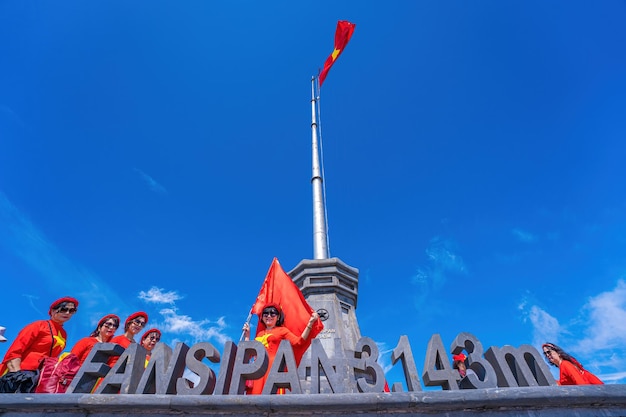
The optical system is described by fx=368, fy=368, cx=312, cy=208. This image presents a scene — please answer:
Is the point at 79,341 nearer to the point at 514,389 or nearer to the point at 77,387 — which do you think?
the point at 77,387

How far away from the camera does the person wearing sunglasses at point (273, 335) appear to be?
732 cm

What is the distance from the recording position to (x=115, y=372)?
5992mm

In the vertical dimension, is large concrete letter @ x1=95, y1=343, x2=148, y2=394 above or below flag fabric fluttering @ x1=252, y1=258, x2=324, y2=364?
below

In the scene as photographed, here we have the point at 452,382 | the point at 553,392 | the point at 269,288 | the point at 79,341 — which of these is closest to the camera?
the point at 553,392

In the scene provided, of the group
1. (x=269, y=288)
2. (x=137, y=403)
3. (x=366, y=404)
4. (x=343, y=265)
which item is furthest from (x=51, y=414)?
(x=343, y=265)

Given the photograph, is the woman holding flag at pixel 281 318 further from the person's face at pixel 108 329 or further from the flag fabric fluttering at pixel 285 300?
the person's face at pixel 108 329

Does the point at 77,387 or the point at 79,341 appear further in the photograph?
the point at 79,341

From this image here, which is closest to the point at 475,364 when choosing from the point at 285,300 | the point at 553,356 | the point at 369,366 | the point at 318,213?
the point at 369,366

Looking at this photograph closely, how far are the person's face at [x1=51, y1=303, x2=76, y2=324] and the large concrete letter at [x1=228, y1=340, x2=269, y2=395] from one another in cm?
374

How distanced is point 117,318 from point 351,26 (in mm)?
22858

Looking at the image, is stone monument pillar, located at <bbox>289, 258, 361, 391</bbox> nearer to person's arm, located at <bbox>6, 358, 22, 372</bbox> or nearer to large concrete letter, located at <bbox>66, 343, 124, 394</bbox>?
large concrete letter, located at <bbox>66, 343, 124, 394</bbox>

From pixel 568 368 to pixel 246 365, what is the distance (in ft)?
19.2

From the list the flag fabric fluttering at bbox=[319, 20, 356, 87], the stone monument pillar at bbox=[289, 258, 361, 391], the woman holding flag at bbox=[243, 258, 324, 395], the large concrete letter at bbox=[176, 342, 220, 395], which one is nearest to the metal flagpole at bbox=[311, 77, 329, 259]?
the stone monument pillar at bbox=[289, 258, 361, 391]

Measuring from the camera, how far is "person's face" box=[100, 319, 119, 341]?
740 cm
